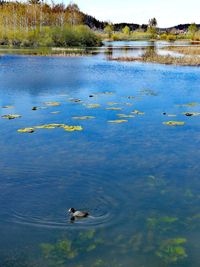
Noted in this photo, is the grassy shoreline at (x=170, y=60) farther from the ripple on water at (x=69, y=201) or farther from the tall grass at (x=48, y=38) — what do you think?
the ripple on water at (x=69, y=201)

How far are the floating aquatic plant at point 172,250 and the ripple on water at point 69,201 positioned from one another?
1.53 m

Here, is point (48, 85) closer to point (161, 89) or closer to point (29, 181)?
point (161, 89)

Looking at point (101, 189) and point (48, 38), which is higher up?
point (48, 38)

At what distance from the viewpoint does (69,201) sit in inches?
434

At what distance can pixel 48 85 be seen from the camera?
33.3 meters

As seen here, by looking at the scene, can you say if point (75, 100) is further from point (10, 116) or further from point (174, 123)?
point (174, 123)

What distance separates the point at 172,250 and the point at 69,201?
3565mm

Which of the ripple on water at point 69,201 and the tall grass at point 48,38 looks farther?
the tall grass at point 48,38

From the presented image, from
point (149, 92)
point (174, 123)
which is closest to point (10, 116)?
Result: point (174, 123)

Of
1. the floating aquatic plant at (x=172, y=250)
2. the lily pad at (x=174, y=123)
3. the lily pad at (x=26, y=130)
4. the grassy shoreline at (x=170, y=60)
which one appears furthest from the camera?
the grassy shoreline at (x=170, y=60)

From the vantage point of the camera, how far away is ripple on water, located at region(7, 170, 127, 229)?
9.87 metres

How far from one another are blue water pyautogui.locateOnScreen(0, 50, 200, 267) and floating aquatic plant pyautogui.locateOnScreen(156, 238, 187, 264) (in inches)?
0.9

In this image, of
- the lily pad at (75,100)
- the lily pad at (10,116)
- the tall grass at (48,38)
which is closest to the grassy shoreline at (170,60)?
the lily pad at (75,100)

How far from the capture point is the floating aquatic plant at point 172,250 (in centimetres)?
848
